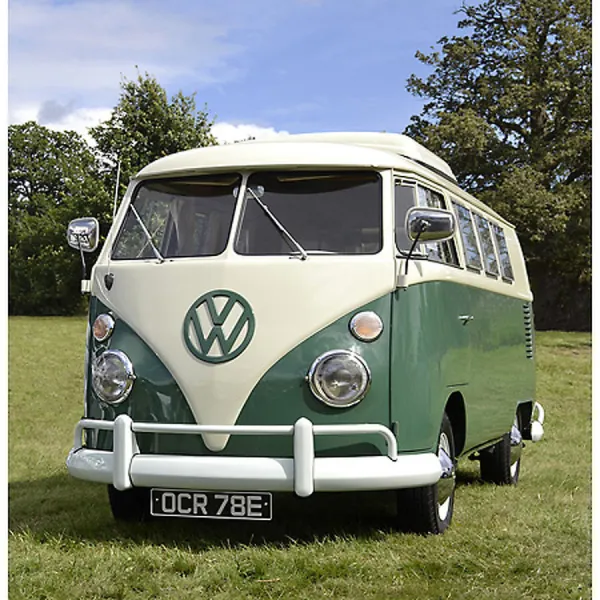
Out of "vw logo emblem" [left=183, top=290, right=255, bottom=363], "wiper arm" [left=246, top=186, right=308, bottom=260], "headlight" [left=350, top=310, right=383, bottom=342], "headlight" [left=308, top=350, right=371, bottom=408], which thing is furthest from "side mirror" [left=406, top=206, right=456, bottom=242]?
"vw logo emblem" [left=183, top=290, right=255, bottom=363]

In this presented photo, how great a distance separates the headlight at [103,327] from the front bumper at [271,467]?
622 mm

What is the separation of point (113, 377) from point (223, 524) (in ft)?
4.55

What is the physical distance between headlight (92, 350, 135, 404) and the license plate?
67 centimetres

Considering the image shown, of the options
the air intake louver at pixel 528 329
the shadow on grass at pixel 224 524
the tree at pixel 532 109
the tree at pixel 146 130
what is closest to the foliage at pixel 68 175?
the tree at pixel 146 130

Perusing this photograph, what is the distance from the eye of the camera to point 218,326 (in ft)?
20.8

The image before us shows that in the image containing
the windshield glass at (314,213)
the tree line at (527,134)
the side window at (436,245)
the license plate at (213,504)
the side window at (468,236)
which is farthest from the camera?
the tree line at (527,134)

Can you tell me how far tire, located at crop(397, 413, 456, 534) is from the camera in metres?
6.51

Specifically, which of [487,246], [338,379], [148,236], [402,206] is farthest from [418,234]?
[487,246]

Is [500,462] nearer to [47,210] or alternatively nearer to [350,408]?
[350,408]

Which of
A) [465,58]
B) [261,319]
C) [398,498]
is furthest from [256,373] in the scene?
[465,58]

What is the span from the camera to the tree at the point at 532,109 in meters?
27.3

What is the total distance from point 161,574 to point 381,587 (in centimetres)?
128

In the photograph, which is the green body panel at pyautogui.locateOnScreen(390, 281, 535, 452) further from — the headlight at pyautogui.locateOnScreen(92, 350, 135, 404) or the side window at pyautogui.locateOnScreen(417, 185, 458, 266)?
the headlight at pyautogui.locateOnScreen(92, 350, 135, 404)

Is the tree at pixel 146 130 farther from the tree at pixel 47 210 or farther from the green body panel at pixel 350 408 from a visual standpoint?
the green body panel at pixel 350 408
